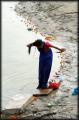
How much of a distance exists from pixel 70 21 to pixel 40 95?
9527 millimetres

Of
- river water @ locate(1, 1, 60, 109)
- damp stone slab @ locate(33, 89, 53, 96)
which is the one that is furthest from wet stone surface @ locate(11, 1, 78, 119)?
river water @ locate(1, 1, 60, 109)

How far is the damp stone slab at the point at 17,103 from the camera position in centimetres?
1108

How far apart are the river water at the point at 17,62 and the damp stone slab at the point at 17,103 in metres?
0.30

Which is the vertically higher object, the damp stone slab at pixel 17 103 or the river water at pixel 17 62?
the river water at pixel 17 62

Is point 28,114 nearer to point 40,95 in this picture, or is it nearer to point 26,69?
point 40,95

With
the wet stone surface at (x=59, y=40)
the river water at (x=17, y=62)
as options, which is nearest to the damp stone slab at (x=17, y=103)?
the wet stone surface at (x=59, y=40)

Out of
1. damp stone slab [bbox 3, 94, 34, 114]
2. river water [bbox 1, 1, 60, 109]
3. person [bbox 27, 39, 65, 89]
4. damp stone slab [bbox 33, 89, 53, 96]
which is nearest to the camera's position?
damp stone slab [bbox 3, 94, 34, 114]

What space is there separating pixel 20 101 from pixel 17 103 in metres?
0.19

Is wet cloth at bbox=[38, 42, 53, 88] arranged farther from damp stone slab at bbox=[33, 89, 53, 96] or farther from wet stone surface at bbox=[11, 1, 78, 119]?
wet stone surface at bbox=[11, 1, 78, 119]

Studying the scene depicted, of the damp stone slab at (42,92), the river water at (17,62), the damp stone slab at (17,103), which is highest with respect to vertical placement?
the river water at (17,62)

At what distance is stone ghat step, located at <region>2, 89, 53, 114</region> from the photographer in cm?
1109

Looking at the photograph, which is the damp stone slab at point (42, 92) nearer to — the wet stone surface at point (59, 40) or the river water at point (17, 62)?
the wet stone surface at point (59, 40)

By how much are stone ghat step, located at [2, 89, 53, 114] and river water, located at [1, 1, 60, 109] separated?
0.30 metres

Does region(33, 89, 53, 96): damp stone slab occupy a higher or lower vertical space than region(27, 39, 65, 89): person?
lower
